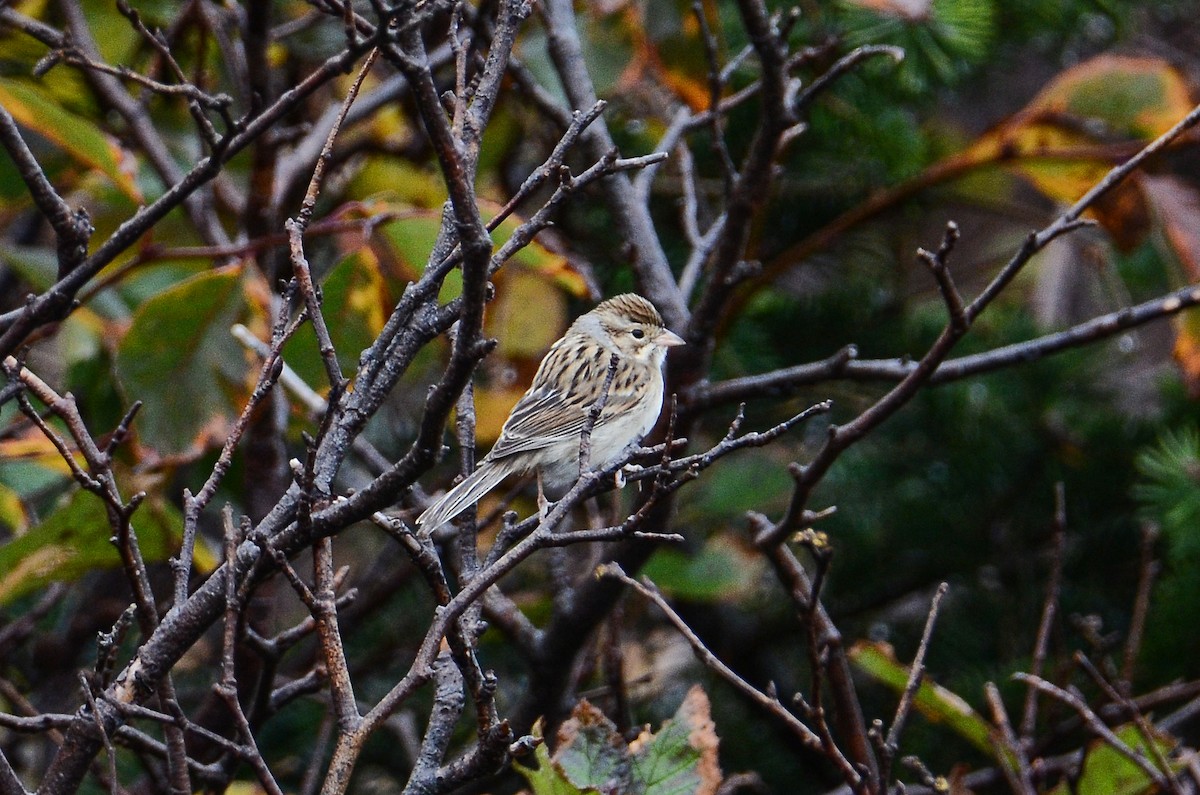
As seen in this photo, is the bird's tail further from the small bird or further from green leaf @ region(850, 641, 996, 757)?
green leaf @ region(850, 641, 996, 757)

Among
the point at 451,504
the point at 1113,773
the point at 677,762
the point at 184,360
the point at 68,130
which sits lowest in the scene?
the point at 1113,773

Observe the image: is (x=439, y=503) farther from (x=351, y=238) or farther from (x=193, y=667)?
(x=193, y=667)

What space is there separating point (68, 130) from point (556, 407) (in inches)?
55.0

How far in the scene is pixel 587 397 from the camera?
12.5ft

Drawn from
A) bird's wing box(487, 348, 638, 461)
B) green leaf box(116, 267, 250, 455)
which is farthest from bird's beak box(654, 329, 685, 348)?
green leaf box(116, 267, 250, 455)

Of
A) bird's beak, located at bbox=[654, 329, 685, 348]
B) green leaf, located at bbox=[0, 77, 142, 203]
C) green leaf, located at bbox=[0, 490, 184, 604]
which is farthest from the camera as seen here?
bird's beak, located at bbox=[654, 329, 685, 348]

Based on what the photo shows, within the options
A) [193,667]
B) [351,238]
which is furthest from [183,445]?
[193,667]

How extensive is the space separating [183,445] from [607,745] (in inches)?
57.0

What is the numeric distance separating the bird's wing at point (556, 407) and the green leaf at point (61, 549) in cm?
95

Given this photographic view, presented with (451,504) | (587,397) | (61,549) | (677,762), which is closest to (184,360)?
(61,549)

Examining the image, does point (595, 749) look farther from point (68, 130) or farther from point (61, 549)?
point (68, 130)

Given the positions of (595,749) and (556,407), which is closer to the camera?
(595,749)

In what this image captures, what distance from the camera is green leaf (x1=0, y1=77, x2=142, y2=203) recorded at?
9.05 ft

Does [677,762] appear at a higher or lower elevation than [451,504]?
lower
